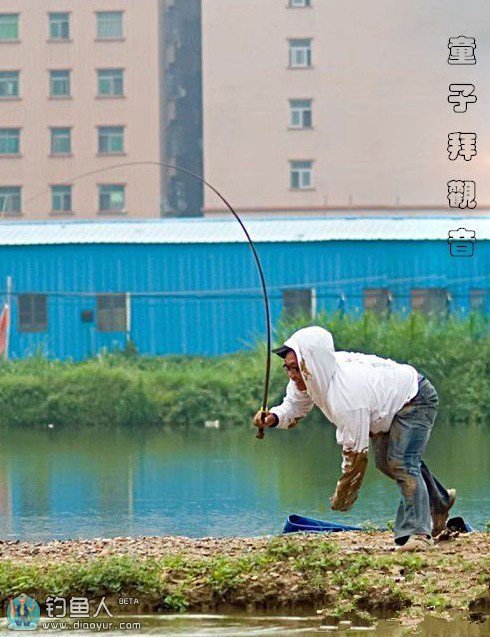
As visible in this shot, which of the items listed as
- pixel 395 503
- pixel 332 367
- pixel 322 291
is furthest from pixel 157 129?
pixel 332 367

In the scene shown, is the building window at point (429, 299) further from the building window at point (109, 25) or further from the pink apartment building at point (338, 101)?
the building window at point (109, 25)

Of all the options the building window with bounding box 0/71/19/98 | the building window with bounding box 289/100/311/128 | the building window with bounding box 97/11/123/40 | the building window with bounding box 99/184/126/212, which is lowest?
the building window with bounding box 99/184/126/212

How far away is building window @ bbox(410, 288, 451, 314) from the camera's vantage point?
3053 centimetres

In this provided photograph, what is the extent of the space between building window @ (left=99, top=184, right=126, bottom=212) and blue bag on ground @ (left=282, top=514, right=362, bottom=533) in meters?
46.4

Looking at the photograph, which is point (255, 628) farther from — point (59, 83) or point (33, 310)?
point (59, 83)

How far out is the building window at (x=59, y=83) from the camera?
54.8 meters

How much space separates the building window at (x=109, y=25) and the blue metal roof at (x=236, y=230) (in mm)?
21698

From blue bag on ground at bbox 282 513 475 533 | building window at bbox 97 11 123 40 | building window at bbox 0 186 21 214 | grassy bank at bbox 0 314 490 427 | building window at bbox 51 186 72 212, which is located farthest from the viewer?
building window at bbox 51 186 72 212

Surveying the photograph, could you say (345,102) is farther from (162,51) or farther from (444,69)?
(162,51)

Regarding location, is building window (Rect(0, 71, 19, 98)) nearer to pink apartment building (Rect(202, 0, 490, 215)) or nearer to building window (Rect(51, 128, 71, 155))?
building window (Rect(51, 128, 71, 155))

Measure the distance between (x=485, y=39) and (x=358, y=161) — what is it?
210 inches

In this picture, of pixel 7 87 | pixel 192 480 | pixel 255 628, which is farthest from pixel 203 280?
pixel 7 87

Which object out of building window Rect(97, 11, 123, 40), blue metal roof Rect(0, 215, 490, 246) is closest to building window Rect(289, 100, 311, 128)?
building window Rect(97, 11, 123, 40)

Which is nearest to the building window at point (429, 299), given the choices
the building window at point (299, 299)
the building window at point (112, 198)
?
the building window at point (299, 299)
